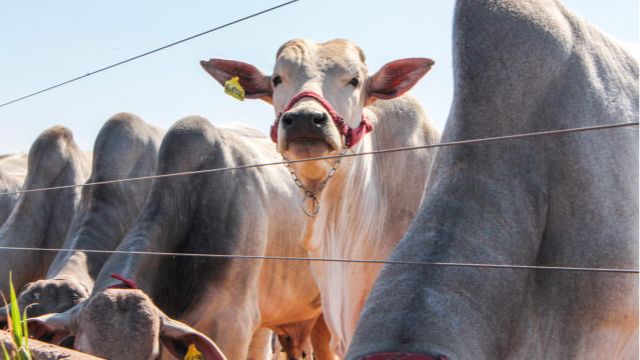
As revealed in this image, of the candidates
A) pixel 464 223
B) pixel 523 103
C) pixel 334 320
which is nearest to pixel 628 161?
pixel 523 103

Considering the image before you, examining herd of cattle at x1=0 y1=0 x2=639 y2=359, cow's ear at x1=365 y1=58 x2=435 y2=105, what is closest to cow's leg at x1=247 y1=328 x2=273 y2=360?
herd of cattle at x1=0 y1=0 x2=639 y2=359

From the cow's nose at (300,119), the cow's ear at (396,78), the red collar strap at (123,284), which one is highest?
the cow's ear at (396,78)

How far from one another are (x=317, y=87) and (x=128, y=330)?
1.56 metres

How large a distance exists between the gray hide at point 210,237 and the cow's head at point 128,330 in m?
0.96

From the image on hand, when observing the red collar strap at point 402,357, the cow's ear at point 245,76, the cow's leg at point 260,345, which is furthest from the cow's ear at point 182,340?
the cow's leg at point 260,345

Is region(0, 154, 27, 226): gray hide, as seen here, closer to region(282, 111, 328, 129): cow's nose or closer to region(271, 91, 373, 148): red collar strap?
region(271, 91, 373, 148): red collar strap

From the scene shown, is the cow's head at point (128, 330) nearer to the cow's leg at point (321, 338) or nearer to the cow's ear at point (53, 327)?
the cow's ear at point (53, 327)

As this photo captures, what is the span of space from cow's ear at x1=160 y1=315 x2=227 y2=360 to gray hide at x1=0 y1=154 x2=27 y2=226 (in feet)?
21.4

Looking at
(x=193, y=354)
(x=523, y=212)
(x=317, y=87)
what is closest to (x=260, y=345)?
(x=317, y=87)

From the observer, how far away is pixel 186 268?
6.02 m

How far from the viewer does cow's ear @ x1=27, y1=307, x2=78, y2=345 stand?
4633 mm

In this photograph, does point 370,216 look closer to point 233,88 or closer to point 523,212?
point 233,88

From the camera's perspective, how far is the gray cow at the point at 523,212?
99.4 inches

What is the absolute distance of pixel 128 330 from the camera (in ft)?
14.3
